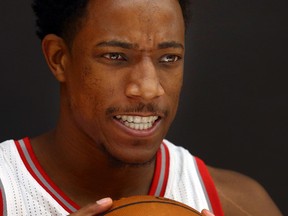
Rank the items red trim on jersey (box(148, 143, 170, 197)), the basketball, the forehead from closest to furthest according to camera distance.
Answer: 1. the basketball
2. the forehead
3. red trim on jersey (box(148, 143, 170, 197))

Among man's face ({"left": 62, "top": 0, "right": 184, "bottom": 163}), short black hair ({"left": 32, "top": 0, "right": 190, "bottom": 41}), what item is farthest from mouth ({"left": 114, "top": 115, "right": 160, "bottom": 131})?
short black hair ({"left": 32, "top": 0, "right": 190, "bottom": 41})

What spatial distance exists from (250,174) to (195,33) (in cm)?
58

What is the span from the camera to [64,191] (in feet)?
6.67

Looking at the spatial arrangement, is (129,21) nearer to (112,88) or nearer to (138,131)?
(112,88)

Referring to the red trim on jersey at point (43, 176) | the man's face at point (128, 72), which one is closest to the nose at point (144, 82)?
the man's face at point (128, 72)

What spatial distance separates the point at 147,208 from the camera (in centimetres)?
175

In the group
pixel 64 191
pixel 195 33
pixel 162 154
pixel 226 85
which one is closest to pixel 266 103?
pixel 226 85

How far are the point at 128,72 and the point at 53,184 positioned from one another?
384 millimetres

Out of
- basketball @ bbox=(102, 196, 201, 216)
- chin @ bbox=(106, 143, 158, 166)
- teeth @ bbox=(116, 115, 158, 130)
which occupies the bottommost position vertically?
basketball @ bbox=(102, 196, 201, 216)

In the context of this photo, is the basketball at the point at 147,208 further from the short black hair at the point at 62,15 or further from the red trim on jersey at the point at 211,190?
the short black hair at the point at 62,15

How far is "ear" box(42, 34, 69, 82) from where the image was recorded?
6.54ft

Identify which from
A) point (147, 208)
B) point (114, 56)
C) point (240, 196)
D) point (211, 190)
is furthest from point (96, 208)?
point (240, 196)

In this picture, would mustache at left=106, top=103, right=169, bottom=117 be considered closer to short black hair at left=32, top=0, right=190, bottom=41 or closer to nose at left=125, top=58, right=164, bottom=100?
nose at left=125, top=58, right=164, bottom=100

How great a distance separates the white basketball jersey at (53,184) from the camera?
6.48ft
